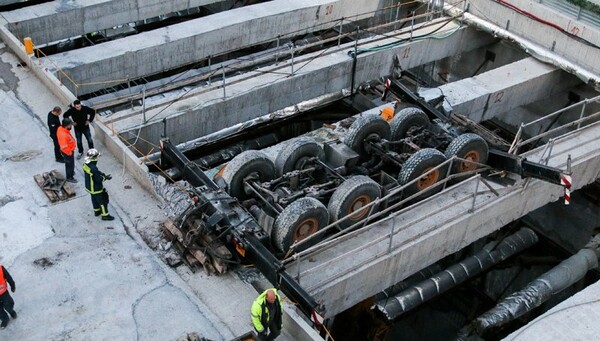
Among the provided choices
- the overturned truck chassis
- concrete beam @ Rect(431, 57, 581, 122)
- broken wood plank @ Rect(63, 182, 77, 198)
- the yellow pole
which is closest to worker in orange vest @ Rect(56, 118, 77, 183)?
broken wood plank @ Rect(63, 182, 77, 198)

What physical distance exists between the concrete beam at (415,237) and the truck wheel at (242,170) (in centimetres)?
212

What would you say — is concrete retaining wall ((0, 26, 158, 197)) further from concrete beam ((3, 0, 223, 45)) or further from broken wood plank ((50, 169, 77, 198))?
broken wood plank ((50, 169, 77, 198))

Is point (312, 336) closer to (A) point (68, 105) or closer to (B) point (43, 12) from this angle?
(A) point (68, 105)

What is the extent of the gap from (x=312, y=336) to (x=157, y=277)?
10.3ft

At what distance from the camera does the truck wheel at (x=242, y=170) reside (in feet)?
47.8

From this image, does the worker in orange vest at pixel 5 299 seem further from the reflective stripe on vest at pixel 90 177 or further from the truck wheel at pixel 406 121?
the truck wheel at pixel 406 121

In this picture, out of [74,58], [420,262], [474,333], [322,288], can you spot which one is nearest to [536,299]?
[474,333]

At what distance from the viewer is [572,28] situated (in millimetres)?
20891

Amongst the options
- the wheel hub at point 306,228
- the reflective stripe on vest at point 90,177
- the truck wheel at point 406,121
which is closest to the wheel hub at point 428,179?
the truck wheel at point 406,121

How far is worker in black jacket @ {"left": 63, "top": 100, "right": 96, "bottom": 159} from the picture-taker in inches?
613

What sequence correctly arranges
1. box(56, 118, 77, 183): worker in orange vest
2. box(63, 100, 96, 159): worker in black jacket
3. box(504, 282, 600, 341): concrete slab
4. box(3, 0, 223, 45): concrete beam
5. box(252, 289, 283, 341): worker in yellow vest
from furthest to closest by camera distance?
box(3, 0, 223, 45): concrete beam
box(63, 100, 96, 159): worker in black jacket
box(56, 118, 77, 183): worker in orange vest
box(504, 282, 600, 341): concrete slab
box(252, 289, 283, 341): worker in yellow vest

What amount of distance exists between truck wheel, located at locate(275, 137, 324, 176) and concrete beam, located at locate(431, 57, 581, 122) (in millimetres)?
5350

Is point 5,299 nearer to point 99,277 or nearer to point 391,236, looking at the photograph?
point 99,277

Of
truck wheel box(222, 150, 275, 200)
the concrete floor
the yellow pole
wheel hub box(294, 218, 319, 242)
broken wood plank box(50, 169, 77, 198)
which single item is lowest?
the concrete floor
